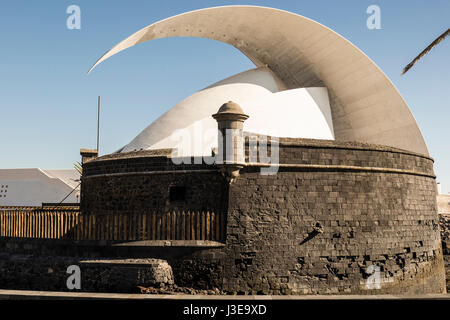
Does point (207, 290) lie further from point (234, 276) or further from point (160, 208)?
point (160, 208)

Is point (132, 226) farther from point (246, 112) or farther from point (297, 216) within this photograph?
point (246, 112)

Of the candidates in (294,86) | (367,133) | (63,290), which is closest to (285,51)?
(294,86)

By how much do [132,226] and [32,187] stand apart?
87.7ft

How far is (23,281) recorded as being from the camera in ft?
36.3

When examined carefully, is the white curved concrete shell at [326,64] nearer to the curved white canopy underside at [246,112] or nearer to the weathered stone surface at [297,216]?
the curved white canopy underside at [246,112]

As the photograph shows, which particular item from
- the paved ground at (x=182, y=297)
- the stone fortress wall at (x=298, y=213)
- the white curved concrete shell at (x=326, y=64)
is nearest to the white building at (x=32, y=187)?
the white curved concrete shell at (x=326, y=64)

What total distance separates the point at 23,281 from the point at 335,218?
8.33 metres

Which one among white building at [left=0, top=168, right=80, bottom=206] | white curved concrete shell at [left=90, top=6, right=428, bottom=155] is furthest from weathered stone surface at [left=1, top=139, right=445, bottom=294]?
white building at [left=0, top=168, right=80, bottom=206]

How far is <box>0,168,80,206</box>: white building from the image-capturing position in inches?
1324

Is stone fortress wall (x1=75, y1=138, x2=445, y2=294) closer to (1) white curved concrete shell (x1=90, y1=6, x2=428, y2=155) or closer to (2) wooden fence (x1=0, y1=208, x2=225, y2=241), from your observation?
(2) wooden fence (x1=0, y1=208, x2=225, y2=241)

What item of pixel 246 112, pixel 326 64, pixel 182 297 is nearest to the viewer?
pixel 182 297

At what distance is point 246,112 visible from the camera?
1449 centimetres

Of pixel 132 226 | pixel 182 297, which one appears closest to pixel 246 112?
pixel 132 226

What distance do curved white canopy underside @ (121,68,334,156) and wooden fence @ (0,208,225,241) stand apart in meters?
2.38
